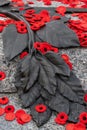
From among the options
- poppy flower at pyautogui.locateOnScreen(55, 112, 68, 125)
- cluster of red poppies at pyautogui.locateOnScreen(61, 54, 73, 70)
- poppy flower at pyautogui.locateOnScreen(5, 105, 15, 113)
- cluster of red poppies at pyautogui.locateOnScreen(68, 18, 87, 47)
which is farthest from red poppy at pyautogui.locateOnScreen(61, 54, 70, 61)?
poppy flower at pyautogui.locateOnScreen(5, 105, 15, 113)

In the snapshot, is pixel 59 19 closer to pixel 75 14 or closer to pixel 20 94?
pixel 75 14

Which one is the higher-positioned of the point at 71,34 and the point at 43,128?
the point at 71,34

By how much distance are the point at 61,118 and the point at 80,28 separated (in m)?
1.06

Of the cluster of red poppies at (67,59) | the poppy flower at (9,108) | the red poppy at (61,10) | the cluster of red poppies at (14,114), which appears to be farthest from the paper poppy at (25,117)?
the red poppy at (61,10)

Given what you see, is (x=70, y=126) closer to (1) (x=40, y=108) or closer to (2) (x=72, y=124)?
(2) (x=72, y=124)

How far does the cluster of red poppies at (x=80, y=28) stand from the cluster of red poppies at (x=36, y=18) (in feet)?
0.81

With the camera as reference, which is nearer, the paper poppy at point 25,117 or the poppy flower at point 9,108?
the paper poppy at point 25,117

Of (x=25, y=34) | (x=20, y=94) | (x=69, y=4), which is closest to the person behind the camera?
(x=20, y=94)

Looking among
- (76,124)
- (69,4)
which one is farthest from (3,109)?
(69,4)

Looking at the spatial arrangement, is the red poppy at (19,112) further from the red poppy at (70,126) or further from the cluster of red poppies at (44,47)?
the cluster of red poppies at (44,47)

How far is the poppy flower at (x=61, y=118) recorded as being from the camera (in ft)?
9.38

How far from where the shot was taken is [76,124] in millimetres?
2834

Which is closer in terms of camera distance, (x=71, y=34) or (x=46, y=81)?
(x=46, y=81)

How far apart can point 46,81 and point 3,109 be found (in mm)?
403
